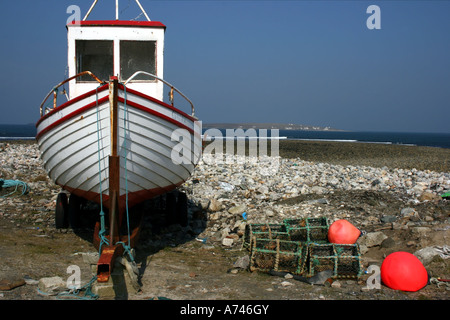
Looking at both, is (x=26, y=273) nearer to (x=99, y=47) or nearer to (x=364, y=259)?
(x=99, y=47)

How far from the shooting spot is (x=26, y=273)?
4.58m

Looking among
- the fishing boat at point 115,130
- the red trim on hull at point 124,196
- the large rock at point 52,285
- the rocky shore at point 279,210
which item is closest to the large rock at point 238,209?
the rocky shore at point 279,210

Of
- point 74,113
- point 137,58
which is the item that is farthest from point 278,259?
point 137,58

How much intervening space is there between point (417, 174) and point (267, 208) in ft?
27.4

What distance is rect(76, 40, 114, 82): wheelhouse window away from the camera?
6305 mm

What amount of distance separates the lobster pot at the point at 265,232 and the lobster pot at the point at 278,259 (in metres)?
0.30

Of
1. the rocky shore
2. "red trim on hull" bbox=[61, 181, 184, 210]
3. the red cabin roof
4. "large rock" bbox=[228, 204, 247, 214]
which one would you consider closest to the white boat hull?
"red trim on hull" bbox=[61, 181, 184, 210]

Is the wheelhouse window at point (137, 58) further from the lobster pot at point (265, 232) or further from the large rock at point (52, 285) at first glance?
the large rock at point (52, 285)

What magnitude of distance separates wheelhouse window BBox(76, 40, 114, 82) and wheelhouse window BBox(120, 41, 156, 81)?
0.70ft

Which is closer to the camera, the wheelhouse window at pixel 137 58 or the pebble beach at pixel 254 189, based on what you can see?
the wheelhouse window at pixel 137 58

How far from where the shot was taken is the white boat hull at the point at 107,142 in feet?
16.4

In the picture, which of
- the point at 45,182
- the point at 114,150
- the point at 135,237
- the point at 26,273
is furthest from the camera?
the point at 45,182
